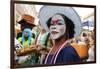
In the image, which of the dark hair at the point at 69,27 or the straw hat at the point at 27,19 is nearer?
the straw hat at the point at 27,19

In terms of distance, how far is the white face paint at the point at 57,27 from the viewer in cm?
198

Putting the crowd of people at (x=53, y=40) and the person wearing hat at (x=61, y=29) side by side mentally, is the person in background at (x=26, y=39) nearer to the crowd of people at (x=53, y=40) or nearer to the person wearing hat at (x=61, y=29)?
the crowd of people at (x=53, y=40)

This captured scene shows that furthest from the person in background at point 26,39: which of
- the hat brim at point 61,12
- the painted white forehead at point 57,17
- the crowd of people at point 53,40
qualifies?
the painted white forehead at point 57,17

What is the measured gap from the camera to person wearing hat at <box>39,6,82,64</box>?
1963 millimetres

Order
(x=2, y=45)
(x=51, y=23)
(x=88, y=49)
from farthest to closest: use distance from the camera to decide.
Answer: (x=88, y=49) → (x=51, y=23) → (x=2, y=45)

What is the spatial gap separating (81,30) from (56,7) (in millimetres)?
381

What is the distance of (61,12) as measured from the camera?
6.59ft

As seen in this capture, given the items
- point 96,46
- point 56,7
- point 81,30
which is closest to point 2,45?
point 56,7

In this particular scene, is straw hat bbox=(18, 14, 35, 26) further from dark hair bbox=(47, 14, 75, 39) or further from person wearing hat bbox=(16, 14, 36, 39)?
dark hair bbox=(47, 14, 75, 39)

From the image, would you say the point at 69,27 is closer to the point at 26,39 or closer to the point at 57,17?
the point at 57,17

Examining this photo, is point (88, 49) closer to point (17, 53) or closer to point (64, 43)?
point (64, 43)

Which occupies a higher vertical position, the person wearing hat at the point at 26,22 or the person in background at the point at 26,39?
the person wearing hat at the point at 26,22

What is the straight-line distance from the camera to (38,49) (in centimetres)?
193

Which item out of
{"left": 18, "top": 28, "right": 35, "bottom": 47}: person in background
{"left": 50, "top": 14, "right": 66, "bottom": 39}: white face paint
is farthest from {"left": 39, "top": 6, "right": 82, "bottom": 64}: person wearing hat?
{"left": 18, "top": 28, "right": 35, "bottom": 47}: person in background
